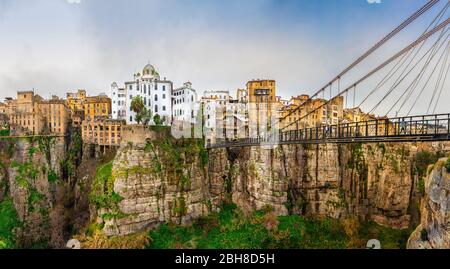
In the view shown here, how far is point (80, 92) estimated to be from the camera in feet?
121

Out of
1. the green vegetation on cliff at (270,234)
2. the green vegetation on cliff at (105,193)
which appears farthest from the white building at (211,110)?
the green vegetation on cliff at (105,193)

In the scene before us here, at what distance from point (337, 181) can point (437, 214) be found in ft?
29.8

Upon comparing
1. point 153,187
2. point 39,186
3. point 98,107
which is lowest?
point 39,186

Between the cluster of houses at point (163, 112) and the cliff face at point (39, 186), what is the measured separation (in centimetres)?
231

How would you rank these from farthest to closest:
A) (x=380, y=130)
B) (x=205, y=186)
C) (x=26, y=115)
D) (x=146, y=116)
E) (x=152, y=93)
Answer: (x=152, y=93) < (x=146, y=116) < (x=26, y=115) < (x=205, y=186) < (x=380, y=130)

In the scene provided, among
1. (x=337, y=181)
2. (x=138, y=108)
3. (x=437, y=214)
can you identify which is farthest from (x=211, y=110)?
(x=437, y=214)

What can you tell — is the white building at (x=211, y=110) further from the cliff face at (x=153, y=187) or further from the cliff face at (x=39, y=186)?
the cliff face at (x=39, y=186)

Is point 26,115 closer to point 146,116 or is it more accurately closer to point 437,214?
point 146,116

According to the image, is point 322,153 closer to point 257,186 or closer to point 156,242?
point 257,186

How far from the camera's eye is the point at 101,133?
916 inches

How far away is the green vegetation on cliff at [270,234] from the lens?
→ 601 inches

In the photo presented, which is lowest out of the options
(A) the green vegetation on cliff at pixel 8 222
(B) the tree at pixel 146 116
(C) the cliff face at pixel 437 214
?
(A) the green vegetation on cliff at pixel 8 222

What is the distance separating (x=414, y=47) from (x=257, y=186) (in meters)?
12.1
